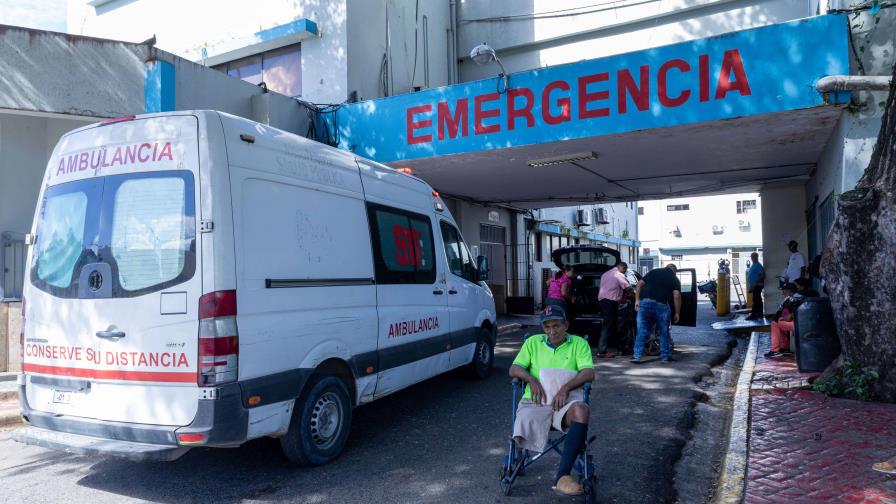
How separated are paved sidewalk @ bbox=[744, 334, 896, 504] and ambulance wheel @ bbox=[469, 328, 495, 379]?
318cm

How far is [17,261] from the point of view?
8641 millimetres

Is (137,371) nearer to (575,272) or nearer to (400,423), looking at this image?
(400,423)

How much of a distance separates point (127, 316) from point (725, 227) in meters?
38.3

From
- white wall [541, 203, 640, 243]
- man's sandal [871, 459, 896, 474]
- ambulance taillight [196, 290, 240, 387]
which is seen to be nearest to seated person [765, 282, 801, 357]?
man's sandal [871, 459, 896, 474]

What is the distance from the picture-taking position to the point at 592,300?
37.7ft

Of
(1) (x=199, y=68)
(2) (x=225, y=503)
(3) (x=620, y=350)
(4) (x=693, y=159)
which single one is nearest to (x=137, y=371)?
(2) (x=225, y=503)

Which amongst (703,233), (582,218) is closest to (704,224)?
(703,233)

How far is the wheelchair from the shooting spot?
151 inches

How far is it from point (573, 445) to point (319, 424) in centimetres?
203

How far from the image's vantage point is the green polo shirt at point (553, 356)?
4172mm

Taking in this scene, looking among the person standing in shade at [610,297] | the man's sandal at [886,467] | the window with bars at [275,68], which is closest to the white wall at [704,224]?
the person standing in shade at [610,297]

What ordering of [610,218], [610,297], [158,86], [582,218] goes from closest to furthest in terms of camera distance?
[158,86]
[610,297]
[582,218]
[610,218]

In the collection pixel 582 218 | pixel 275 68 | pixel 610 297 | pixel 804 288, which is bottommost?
pixel 610 297

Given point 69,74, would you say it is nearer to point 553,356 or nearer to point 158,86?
point 158,86
